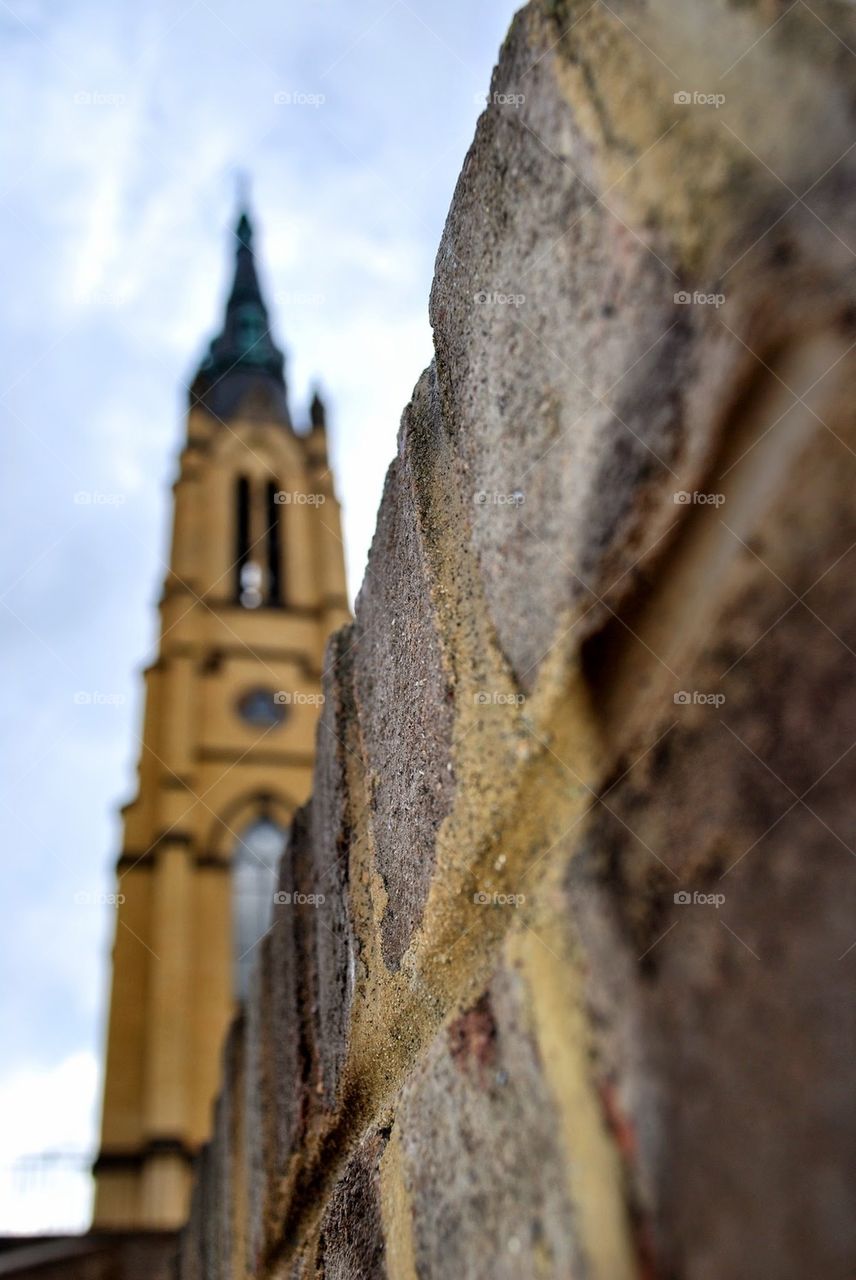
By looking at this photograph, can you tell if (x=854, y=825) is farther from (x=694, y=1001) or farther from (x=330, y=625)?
(x=330, y=625)

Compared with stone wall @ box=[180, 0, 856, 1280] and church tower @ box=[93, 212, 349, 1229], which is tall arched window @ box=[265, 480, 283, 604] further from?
stone wall @ box=[180, 0, 856, 1280]

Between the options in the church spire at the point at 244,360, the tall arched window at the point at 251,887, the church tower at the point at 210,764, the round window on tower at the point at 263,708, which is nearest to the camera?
the church tower at the point at 210,764

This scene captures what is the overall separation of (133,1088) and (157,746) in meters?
5.10

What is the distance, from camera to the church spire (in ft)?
75.4

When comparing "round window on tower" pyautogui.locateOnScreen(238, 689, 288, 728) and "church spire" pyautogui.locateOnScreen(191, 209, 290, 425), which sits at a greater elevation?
"church spire" pyautogui.locateOnScreen(191, 209, 290, 425)

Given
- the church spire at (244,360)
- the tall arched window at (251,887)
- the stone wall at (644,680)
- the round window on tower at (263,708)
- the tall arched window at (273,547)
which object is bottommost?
the stone wall at (644,680)

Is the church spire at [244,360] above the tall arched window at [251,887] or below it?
above

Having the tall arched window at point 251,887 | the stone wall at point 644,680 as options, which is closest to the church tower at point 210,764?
the tall arched window at point 251,887

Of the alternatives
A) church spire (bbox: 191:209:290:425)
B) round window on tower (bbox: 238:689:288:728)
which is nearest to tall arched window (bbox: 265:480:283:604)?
round window on tower (bbox: 238:689:288:728)

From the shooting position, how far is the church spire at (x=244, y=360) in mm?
22969

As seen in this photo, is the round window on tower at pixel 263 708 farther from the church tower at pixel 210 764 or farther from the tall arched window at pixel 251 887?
the tall arched window at pixel 251 887

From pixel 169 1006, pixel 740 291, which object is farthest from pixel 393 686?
pixel 169 1006

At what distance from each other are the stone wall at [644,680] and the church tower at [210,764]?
35.3ft

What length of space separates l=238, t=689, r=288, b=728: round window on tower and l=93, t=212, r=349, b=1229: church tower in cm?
3
